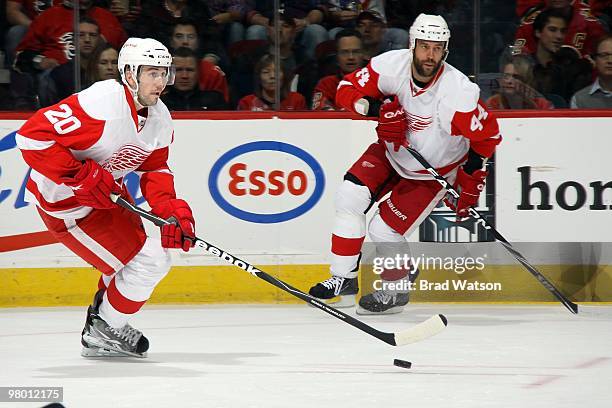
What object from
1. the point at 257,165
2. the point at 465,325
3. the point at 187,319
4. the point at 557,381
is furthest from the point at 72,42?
the point at 557,381

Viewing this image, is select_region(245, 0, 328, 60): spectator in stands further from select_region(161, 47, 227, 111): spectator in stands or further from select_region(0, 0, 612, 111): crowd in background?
select_region(161, 47, 227, 111): spectator in stands

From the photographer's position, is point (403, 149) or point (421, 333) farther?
point (403, 149)

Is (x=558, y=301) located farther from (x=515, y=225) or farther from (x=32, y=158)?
(x=32, y=158)

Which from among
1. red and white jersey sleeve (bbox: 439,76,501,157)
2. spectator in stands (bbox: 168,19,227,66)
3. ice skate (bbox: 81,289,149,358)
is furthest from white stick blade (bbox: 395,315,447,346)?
spectator in stands (bbox: 168,19,227,66)

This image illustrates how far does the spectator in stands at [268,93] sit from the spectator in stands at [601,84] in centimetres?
121

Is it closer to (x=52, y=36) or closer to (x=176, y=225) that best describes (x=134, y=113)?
(x=176, y=225)

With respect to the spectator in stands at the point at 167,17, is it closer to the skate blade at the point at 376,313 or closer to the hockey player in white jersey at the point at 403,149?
the hockey player in white jersey at the point at 403,149

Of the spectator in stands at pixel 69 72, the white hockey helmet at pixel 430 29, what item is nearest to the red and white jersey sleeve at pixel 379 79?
the white hockey helmet at pixel 430 29

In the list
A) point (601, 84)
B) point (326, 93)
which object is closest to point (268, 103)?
point (326, 93)

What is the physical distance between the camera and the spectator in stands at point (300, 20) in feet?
19.1

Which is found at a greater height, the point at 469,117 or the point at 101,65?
the point at 101,65

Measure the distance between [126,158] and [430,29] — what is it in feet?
5.01

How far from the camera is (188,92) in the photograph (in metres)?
5.84

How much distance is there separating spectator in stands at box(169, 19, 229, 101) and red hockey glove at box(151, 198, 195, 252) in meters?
1.52
